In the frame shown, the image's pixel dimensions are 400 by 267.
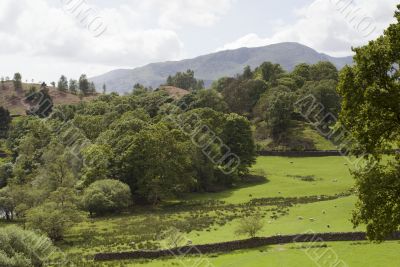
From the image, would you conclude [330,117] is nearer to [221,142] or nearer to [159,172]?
[221,142]

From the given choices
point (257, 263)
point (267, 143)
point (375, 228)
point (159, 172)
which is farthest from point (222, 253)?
point (267, 143)

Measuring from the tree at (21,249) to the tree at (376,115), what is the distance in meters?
27.4

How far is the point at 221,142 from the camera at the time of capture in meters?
97.9

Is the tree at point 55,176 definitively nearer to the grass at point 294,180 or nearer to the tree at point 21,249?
the grass at point 294,180

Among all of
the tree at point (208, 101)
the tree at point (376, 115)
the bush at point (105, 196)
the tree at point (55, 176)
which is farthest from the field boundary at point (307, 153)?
the tree at point (376, 115)

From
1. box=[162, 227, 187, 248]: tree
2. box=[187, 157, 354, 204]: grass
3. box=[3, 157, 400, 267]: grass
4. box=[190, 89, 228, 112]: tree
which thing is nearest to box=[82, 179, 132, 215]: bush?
box=[3, 157, 400, 267]: grass

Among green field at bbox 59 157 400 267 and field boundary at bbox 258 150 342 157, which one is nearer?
green field at bbox 59 157 400 267

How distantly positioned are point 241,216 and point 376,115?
42.9 m

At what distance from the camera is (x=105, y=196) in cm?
7356

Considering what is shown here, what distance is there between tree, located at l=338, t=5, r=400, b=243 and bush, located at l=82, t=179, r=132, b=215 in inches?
2160

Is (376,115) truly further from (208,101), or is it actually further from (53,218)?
(208,101)

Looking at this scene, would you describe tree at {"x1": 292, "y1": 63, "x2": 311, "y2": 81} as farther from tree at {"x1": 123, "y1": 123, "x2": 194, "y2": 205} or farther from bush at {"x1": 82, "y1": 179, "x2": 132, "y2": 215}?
bush at {"x1": 82, "y1": 179, "x2": 132, "y2": 215}

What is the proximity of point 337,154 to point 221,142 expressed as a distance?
32.0 m

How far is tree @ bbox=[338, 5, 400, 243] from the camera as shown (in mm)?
21469
